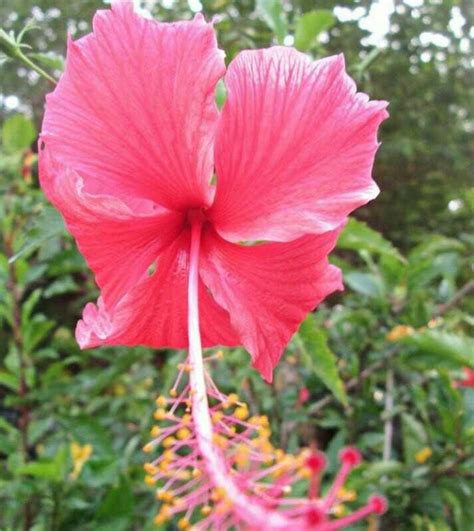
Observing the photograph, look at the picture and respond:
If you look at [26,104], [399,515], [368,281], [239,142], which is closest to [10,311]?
[368,281]

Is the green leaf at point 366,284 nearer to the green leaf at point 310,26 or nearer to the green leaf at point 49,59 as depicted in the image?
the green leaf at point 310,26

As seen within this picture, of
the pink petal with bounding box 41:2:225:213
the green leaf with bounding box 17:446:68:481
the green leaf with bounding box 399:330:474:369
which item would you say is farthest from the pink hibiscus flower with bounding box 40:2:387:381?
the green leaf with bounding box 17:446:68:481

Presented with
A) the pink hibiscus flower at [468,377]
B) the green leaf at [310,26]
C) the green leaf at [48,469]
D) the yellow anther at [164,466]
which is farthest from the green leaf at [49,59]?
the pink hibiscus flower at [468,377]

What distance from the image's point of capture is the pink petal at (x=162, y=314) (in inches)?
34.1

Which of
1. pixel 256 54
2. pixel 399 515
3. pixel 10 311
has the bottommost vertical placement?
pixel 399 515

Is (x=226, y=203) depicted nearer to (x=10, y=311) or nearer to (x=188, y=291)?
(x=188, y=291)

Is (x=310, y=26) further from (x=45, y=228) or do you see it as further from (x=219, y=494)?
(x=219, y=494)

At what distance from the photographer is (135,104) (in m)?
0.75

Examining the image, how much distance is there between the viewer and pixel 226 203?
A: 854 millimetres

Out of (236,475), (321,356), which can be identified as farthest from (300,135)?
(321,356)

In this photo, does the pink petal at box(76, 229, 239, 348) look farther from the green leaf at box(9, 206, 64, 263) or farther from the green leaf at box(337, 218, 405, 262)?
the green leaf at box(337, 218, 405, 262)

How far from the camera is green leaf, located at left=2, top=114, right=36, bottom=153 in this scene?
1.87 m

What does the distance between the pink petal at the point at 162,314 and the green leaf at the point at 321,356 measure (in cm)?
26

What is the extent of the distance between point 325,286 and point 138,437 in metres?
1.31
